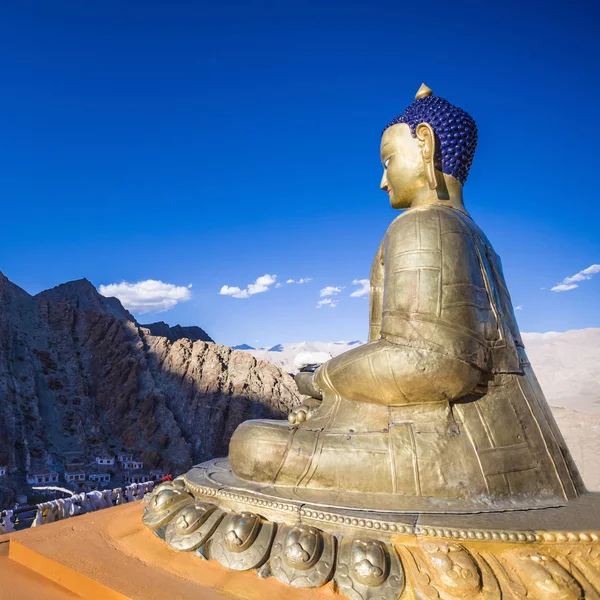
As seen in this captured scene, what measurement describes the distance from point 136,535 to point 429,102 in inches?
138

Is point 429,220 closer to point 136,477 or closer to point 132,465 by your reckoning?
point 136,477

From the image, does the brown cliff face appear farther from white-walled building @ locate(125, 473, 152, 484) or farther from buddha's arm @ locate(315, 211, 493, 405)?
buddha's arm @ locate(315, 211, 493, 405)

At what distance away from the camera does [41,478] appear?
25594mm

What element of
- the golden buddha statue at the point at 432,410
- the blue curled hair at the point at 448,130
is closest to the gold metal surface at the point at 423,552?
the golden buddha statue at the point at 432,410

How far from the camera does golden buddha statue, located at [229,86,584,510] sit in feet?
8.25

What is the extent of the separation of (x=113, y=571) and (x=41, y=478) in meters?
28.0

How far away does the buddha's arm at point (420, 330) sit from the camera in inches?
102

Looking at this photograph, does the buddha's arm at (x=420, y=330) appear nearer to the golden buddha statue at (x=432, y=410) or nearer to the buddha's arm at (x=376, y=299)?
the golden buddha statue at (x=432, y=410)

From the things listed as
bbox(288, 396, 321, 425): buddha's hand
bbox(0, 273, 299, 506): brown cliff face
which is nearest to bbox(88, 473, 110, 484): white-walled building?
bbox(0, 273, 299, 506): brown cliff face

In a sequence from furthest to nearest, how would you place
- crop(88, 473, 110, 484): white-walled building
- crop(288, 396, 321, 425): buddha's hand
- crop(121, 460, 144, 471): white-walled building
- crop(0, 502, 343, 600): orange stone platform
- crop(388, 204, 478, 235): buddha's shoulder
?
crop(121, 460, 144, 471): white-walled building, crop(88, 473, 110, 484): white-walled building, crop(288, 396, 321, 425): buddha's hand, crop(388, 204, 478, 235): buddha's shoulder, crop(0, 502, 343, 600): orange stone platform

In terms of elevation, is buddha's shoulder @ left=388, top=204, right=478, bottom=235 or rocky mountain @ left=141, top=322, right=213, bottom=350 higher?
rocky mountain @ left=141, top=322, right=213, bottom=350

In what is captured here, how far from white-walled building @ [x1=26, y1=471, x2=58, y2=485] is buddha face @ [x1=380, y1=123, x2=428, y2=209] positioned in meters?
28.1

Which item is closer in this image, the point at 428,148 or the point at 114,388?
the point at 428,148

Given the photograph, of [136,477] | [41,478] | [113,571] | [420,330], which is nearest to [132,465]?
[136,477]
